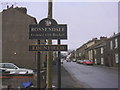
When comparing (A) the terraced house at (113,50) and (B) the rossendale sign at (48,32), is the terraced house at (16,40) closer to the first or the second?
(A) the terraced house at (113,50)

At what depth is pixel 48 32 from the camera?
8414mm

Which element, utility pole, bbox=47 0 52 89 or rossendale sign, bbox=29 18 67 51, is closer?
utility pole, bbox=47 0 52 89

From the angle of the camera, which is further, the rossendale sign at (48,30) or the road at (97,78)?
the road at (97,78)

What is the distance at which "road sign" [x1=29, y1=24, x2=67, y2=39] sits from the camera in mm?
8383

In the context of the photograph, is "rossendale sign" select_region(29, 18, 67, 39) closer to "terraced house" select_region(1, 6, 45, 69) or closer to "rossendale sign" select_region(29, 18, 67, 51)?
"rossendale sign" select_region(29, 18, 67, 51)

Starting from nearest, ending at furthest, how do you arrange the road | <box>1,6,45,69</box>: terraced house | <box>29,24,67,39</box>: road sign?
<box>29,24,67,39</box>: road sign, the road, <box>1,6,45,69</box>: terraced house

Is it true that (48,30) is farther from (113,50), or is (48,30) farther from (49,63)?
(113,50)

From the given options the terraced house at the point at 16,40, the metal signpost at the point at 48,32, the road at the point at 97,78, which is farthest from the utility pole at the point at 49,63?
the terraced house at the point at 16,40

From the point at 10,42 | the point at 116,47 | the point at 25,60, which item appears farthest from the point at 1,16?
A: the point at 116,47

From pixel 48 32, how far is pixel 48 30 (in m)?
0.08

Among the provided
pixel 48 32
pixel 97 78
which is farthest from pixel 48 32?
pixel 97 78

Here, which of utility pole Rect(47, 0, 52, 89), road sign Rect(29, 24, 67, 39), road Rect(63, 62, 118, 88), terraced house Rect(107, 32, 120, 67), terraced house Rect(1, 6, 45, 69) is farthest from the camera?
terraced house Rect(107, 32, 120, 67)

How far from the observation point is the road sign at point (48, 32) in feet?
27.5

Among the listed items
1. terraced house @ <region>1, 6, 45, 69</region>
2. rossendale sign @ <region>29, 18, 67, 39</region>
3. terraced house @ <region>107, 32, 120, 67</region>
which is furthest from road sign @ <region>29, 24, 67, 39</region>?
terraced house @ <region>107, 32, 120, 67</region>
